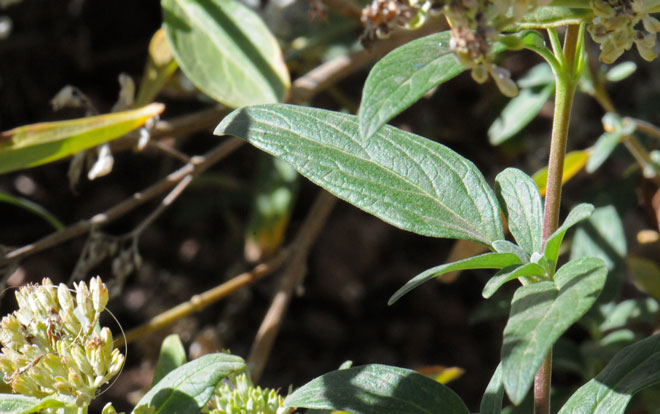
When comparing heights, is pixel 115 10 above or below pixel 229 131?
below

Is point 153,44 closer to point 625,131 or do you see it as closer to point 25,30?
point 25,30

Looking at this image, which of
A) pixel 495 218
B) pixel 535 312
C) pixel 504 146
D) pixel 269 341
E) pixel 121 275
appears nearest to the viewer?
pixel 535 312

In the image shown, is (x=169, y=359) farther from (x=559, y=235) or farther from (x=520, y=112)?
(x=520, y=112)

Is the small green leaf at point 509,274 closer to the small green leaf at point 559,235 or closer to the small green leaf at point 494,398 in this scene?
the small green leaf at point 559,235

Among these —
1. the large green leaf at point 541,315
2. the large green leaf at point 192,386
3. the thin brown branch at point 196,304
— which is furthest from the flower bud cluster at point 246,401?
the thin brown branch at point 196,304

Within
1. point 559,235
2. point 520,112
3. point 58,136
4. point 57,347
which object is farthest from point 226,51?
point 559,235

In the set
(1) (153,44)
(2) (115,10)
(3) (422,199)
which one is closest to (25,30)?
(2) (115,10)

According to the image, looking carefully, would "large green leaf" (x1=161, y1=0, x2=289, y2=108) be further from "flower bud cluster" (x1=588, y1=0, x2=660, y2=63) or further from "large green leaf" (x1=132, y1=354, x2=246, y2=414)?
"flower bud cluster" (x1=588, y1=0, x2=660, y2=63)
